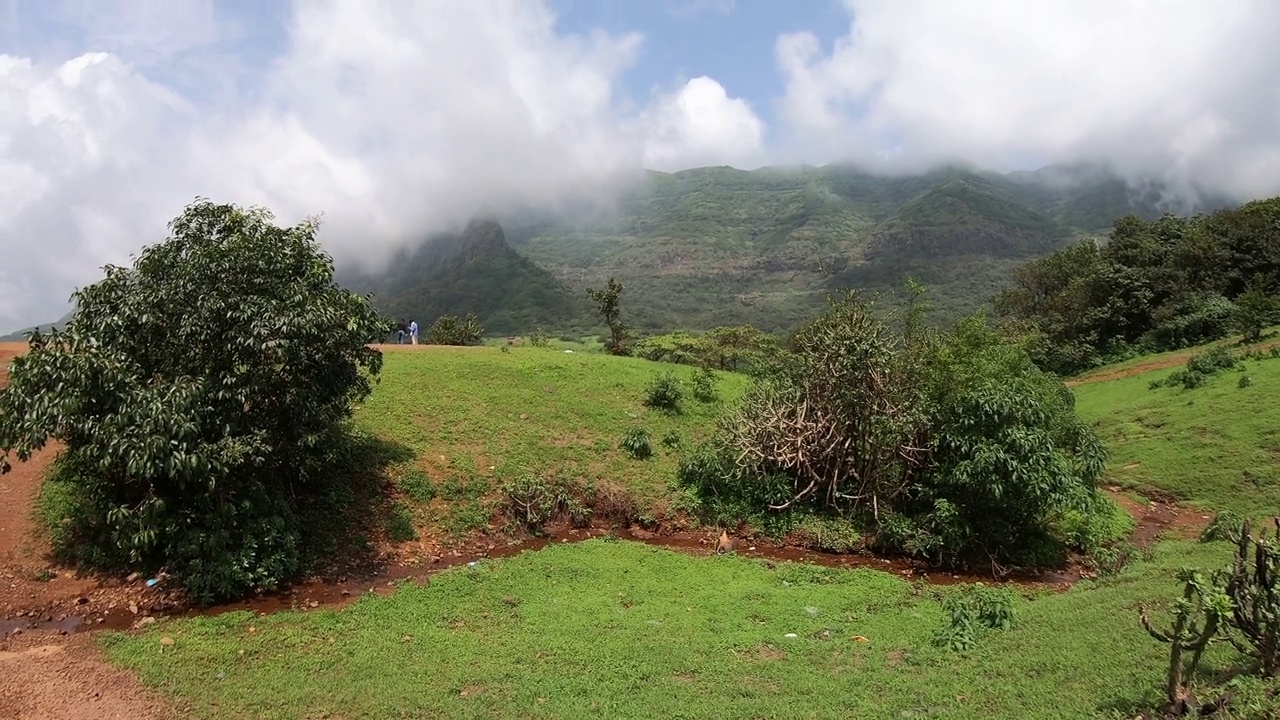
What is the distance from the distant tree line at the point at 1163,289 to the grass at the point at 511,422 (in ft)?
74.0

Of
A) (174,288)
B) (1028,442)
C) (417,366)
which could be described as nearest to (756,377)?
(1028,442)

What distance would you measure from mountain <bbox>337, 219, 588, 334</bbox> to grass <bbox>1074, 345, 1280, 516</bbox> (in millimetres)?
104223

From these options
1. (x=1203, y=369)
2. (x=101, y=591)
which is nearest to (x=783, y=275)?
(x=1203, y=369)

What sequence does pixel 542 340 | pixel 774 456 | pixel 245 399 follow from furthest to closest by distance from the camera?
pixel 542 340, pixel 774 456, pixel 245 399

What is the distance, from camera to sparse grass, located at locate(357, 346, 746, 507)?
16.5 m

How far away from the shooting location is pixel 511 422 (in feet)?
63.5

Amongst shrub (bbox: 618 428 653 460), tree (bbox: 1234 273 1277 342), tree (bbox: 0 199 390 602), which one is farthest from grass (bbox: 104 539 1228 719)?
tree (bbox: 1234 273 1277 342)

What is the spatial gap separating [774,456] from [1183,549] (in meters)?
7.51

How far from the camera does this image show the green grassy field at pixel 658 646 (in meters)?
7.29

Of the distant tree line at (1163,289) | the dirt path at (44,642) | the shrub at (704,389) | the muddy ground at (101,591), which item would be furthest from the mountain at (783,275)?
the dirt path at (44,642)

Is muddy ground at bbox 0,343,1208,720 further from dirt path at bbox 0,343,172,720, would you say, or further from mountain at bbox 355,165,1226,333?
mountain at bbox 355,165,1226,333

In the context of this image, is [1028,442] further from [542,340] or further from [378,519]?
[542,340]

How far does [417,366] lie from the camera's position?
22.5 meters

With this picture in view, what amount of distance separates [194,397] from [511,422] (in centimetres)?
961
